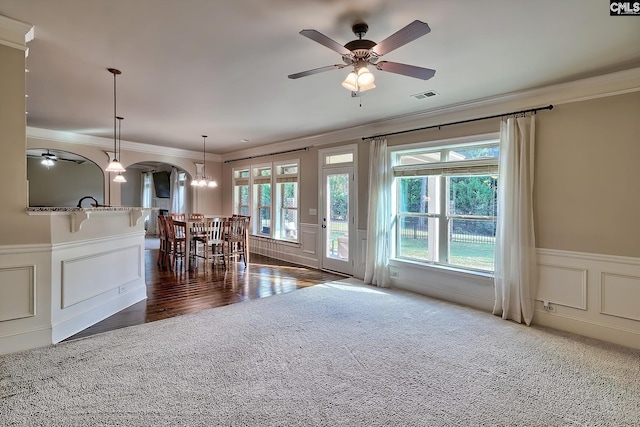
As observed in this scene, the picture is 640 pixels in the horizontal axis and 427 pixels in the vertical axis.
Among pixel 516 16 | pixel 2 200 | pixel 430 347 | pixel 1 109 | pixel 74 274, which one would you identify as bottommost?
pixel 430 347

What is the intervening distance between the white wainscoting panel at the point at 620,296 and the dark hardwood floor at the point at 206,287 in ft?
12.0

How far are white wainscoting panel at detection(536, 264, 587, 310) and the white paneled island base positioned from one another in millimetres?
5072

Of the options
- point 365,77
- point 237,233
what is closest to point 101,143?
point 237,233

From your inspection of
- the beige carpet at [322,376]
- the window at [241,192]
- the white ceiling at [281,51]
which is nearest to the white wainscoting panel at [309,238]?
the window at [241,192]

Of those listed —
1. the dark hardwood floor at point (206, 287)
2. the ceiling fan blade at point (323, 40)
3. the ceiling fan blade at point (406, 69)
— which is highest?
A: the ceiling fan blade at point (323, 40)

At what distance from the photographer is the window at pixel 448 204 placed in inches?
170

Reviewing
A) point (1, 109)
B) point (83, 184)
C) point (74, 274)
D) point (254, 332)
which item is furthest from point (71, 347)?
point (83, 184)

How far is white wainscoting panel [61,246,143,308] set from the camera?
317 cm

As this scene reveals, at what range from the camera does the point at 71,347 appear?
2895mm

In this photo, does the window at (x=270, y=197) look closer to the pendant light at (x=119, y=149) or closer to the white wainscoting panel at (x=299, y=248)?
the white wainscoting panel at (x=299, y=248)

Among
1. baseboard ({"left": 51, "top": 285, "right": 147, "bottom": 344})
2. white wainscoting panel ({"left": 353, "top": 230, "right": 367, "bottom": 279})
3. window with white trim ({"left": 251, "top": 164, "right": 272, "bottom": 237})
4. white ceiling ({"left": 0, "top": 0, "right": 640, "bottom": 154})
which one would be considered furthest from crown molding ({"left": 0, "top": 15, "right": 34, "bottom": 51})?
window with white trim ({"left": 251, "top": 164, "right": 272, "bottom": 237})

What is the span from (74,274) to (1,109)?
1601mm

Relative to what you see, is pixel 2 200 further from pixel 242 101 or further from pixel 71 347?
pixel 242 101

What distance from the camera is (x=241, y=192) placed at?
29.0 feet
